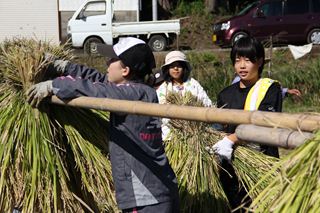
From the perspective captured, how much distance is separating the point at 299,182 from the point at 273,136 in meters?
0.18

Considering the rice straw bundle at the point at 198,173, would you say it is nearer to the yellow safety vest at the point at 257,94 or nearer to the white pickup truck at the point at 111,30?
the yellow safety vest at the point at 257,94

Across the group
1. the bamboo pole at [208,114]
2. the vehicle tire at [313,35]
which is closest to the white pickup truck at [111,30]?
the vehicle tire at [313,35]

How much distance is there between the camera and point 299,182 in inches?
69.9

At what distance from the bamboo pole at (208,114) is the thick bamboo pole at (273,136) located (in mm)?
27

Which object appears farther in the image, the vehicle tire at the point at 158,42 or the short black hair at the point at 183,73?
the vehicle tire at the point at 158,42

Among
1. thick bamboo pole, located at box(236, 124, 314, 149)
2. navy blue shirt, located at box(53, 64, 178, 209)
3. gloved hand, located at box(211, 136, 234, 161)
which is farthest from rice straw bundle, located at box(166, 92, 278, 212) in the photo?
thick bamboo pole, located at box(236, 124, 314, 149)

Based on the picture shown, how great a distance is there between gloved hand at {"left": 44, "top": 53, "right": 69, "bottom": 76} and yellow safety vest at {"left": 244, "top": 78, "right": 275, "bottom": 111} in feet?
3.20

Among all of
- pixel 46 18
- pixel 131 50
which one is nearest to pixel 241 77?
pixel 131 50

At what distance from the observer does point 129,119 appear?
297 cm

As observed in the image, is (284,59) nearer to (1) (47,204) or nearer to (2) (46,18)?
(2) (46,18)

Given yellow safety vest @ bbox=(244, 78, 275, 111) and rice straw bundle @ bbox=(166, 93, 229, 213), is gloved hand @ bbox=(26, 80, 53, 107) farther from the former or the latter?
yellow safety vest @ bbox=(244, 78, 275, 111)

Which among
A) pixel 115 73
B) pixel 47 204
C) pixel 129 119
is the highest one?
pixel 115 73

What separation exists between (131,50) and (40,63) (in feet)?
1.55

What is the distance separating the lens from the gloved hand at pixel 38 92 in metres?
3.08
